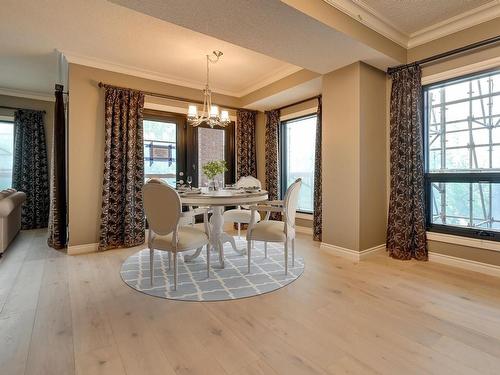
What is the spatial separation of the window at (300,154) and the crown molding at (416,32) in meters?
1.76

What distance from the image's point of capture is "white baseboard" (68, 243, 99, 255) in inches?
142

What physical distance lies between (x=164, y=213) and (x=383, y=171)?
2.79 metres

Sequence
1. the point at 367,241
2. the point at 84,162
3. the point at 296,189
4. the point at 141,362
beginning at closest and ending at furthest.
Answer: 1. the point at 141,362
2. the point at 296,189
3. the point at 367,241
4. the point at 84,162

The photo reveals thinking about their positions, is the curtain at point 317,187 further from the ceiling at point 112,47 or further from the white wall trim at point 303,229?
the ceiling at point 112,47

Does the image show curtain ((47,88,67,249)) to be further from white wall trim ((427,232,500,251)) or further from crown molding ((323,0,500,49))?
white wall trim ((427,232,500,251))

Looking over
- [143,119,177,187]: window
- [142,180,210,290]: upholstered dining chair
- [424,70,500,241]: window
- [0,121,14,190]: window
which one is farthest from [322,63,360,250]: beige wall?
[0,121,14,190]: window

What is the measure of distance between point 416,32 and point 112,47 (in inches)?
142

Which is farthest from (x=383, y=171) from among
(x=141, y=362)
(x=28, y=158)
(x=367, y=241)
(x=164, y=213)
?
(x=28, y=158)

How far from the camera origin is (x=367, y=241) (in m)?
3.39

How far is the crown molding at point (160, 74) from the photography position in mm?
3590

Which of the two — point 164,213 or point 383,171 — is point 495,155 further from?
point 164,213

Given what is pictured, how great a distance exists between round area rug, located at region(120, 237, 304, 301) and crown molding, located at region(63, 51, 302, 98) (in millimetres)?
2599

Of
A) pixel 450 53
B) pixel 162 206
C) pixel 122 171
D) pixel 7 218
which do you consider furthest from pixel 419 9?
pixel 7 218

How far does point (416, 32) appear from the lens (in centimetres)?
312
